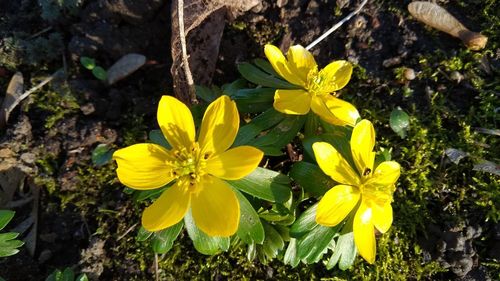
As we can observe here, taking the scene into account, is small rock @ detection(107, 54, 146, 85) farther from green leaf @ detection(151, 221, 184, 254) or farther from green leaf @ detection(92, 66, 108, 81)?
green leaf @ detection(151, 221, 184, 254)

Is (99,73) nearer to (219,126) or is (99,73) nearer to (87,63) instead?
(87,63)

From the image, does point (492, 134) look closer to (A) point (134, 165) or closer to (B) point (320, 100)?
(B) point (320, 100)

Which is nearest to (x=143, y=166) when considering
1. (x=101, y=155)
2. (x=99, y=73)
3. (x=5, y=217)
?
(x=5, y=217)

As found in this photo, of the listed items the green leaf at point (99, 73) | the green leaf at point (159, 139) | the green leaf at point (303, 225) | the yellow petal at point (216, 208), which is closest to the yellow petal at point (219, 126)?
the yellow petal at point (216, 208)

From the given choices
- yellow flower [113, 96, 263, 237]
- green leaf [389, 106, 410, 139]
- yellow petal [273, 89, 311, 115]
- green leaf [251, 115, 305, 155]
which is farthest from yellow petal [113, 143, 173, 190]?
green leaf [389, 106, 410, 139]

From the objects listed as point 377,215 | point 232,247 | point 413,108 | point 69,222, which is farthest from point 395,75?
point 69,222

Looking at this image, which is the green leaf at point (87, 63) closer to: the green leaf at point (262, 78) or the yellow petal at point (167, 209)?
the green leaf at point (262, 78)
